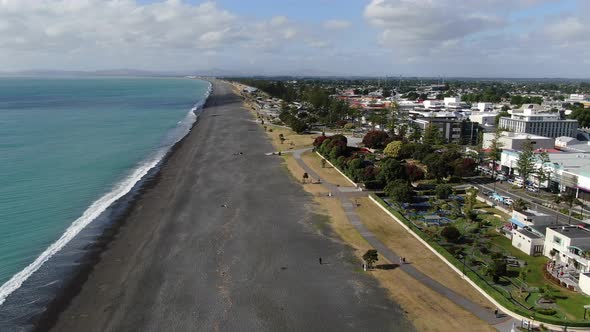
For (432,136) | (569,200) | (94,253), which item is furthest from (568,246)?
(432,136)

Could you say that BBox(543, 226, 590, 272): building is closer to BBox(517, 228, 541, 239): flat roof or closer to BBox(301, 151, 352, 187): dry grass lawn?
BBox(517, 228, 541, 239): flat roof

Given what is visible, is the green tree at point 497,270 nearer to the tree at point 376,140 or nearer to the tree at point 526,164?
the tree at point 526,164

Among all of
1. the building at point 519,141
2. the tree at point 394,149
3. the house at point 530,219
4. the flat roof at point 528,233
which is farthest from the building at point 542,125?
the flat roof at point 528,233

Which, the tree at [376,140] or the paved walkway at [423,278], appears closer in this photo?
the paved walkway at [423,278]

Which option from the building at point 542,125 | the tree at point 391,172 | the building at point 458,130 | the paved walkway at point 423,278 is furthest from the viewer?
the building at point 458,130

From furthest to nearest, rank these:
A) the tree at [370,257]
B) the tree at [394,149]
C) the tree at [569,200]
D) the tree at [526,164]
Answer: the tree at [394,149] → the tree at [526,164] → the tree at [569,200] → the tree at [370,257]

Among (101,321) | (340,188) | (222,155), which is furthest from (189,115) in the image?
(101,321)

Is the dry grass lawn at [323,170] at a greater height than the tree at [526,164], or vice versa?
the tree at [526,164]

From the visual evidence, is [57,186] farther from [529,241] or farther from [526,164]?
[526,164]
